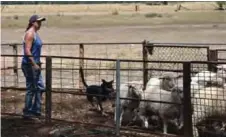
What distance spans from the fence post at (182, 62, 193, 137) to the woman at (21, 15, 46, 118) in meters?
2.86

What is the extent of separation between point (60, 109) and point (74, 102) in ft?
2.71

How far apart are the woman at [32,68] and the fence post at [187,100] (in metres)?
2.86

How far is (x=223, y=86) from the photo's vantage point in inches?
350

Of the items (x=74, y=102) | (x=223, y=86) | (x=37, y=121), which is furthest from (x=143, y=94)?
(x=74, y=102)

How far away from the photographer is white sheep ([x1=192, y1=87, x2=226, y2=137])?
8234 mm

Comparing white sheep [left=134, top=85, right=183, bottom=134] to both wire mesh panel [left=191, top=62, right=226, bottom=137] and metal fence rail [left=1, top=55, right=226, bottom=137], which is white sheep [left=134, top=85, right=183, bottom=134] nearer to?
metal fence rail [left=1, top=55, right=226, bottom=137]

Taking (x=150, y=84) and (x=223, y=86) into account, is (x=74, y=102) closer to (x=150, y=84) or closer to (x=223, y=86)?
(x=150, y=84)

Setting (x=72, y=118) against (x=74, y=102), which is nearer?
(x=72, y=118)

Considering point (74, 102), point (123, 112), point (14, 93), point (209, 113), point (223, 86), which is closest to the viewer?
point (209, 113)

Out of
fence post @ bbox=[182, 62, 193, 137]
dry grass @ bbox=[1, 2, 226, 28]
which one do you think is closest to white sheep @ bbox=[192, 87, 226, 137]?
fence post @ bbox=[182, 62, 193, 137]

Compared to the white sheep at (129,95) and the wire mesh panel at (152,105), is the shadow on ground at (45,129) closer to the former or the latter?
the wire mesh panel at (152,105)

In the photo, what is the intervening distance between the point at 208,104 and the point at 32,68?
3.25 metres

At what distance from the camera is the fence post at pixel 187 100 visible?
792 centimetres

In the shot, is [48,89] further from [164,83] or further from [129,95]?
[164,83]
